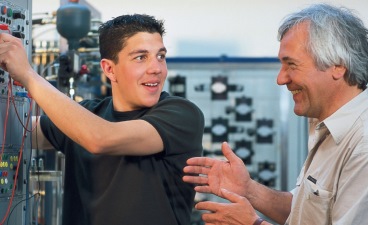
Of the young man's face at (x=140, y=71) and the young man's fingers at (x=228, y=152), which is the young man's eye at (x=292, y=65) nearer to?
the young man's fingers at (x=228, y=152)

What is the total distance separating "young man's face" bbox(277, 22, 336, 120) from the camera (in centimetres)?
208

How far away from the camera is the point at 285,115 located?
6043mm

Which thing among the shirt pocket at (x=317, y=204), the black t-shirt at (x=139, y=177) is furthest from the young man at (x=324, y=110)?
the black t-shirt at (x=139, y=177)

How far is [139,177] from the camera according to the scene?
2.24 m

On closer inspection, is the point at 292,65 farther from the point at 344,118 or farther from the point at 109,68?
the point at 109,68

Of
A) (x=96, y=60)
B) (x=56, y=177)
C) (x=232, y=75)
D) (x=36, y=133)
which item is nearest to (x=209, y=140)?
(x=232, y=75)

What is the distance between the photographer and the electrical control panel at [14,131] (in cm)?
218

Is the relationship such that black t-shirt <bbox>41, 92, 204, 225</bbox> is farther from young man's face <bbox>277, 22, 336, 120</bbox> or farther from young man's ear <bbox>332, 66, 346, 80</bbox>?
young man's ear <bbox>332, 66, 346, 80</bbox>

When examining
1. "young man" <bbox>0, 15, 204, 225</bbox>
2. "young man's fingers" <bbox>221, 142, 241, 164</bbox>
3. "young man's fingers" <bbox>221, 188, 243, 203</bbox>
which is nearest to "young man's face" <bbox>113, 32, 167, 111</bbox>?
"young man" <bbox>0, 15, 204, 225</bbox>

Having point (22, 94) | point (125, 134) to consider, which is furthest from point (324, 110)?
point (22, 94)

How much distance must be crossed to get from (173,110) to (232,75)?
3.82 metres

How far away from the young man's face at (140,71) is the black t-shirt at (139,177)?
4 centimetres

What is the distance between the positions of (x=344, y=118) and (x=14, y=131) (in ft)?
3.33

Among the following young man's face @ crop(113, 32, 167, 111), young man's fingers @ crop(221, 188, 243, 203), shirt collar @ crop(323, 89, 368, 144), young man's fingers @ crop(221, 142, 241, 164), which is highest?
young man's face @ crop(113, 32, 167, 111)
